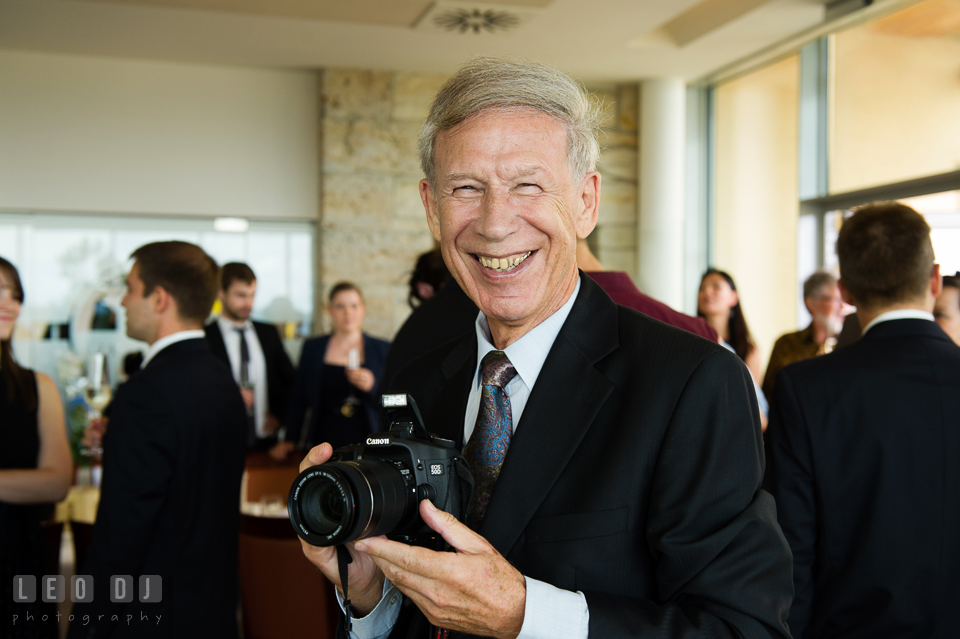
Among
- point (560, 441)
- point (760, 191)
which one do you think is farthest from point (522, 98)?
point (760, 191)

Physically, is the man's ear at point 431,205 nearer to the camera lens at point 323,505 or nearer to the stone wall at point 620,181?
the camera lens at point 323,505

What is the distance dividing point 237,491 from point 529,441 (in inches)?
62.8

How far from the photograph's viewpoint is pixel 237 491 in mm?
2342

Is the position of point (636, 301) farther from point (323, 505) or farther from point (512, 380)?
point (323, 505)

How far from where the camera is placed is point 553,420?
102cm

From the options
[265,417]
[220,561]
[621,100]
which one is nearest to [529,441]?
[220,561]

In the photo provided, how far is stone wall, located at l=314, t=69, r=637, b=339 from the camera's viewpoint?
577 cm

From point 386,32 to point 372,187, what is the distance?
1.23 metres

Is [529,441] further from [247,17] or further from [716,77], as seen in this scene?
[716,77]

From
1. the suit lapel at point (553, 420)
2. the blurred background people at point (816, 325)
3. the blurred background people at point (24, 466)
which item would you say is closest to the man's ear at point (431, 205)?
the suit lapel at point (553, 420)

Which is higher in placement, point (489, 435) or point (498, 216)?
point (498, 216)

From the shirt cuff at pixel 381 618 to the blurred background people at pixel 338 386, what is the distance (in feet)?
8.89

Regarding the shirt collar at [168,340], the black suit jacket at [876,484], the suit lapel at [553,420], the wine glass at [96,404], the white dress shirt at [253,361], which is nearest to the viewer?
the suit lapel at [553,420]

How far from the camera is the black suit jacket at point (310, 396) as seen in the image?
414cm
